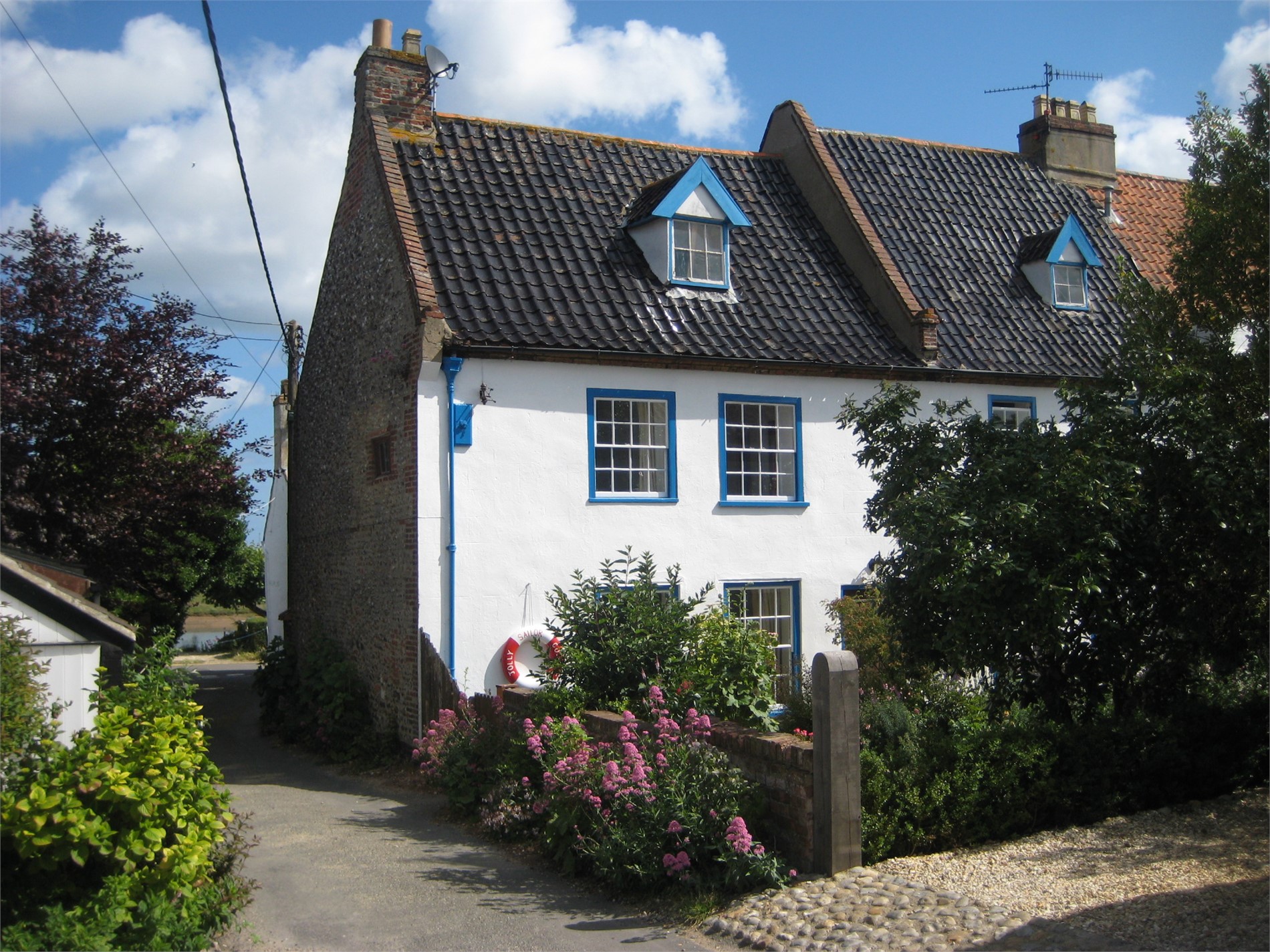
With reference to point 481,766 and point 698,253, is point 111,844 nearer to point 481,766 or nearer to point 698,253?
point 481,766

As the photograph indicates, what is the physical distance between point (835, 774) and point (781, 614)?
8091 millimetres

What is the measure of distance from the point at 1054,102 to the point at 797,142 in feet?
20.6

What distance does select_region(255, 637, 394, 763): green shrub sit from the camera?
15.5 m

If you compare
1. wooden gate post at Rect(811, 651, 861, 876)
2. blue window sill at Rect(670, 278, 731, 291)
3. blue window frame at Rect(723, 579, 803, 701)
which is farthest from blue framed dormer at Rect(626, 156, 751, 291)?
wooden gate post at Rect(811, 651, 861, 876)

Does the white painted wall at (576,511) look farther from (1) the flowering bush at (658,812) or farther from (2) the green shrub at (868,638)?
(1) the flowering bush at (658,812)

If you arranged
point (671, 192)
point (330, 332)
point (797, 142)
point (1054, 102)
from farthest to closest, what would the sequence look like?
point (1054, 102) → point (797, 142) → point (330, 332) → point (671, 192)

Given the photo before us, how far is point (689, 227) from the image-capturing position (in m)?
16.7

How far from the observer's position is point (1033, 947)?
665 centimetres

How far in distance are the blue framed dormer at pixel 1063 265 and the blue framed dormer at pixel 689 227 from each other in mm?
5693

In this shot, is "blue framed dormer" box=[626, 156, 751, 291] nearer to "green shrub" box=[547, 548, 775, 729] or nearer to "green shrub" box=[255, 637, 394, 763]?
"green shrub" box=[547, 548, 775, 729]

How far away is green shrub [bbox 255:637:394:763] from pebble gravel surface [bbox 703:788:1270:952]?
8.62 metres

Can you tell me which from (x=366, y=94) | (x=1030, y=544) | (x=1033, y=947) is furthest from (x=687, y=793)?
(x=366, y=94)

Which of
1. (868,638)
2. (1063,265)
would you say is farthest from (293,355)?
(1063,265)

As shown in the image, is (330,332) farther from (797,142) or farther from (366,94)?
(797,142)
